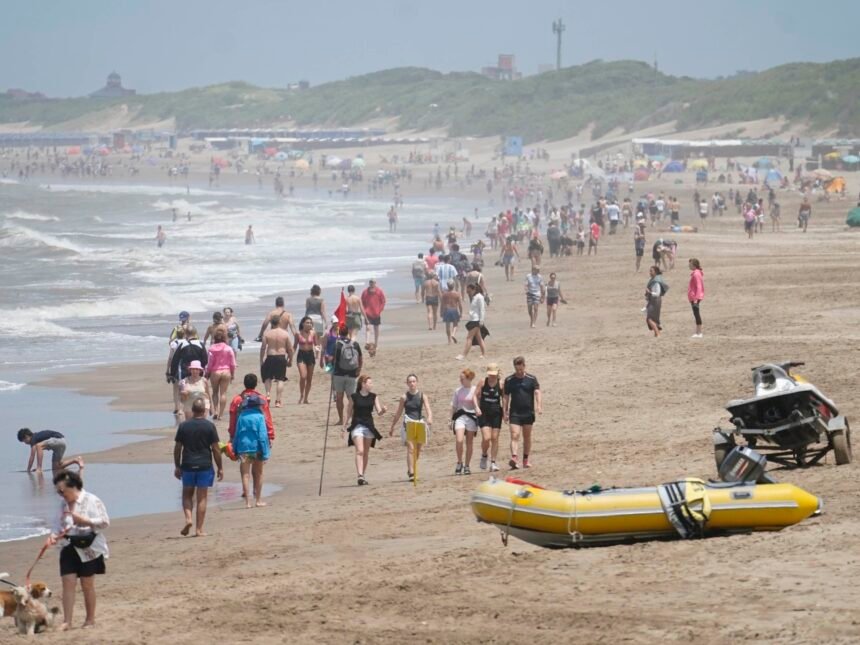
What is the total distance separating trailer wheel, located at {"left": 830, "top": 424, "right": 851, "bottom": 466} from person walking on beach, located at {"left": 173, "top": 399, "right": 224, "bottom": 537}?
4.92 m

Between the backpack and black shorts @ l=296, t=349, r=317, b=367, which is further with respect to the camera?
black shorts @ l=296, t=349, r=317, b=367

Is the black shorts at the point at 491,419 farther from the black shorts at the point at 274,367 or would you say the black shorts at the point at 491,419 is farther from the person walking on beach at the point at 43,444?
the black shorts at the point at 274,367

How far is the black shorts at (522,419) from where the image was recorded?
14.3 m

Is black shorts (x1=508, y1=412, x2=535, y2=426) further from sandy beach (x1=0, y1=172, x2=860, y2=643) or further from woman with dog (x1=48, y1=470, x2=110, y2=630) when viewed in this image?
woman with dog (x1=48, y1=470, x2=110, y2=630)

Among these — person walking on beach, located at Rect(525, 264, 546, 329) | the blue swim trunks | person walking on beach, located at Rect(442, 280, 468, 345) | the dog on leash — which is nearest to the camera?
the dog on leash

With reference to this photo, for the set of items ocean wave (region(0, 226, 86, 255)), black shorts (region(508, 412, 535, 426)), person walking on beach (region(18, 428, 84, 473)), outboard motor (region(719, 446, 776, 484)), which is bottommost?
ocean wave (region(0, 226, 86, 255))

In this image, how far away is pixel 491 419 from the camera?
1434 cm

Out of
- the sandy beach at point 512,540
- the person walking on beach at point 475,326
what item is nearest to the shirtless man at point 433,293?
the sandy beach at point 512,540

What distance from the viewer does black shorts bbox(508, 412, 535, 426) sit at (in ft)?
47.0

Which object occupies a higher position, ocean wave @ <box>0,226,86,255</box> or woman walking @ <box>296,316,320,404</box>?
woman walking @ <box>296,316,320,404</box>

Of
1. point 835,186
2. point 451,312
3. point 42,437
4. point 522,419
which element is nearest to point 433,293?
point 451,312

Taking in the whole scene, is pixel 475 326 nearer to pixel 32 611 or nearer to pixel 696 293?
pixel 696 293

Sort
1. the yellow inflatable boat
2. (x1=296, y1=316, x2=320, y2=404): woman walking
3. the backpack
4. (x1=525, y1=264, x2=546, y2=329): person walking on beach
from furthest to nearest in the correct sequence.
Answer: (x1=525, y1=264, x2=546, y2=329): person walking on beach → (x1=296, y1=316, x2=320, y2=404): woman walking → the backpack → the yellow inflatable boat

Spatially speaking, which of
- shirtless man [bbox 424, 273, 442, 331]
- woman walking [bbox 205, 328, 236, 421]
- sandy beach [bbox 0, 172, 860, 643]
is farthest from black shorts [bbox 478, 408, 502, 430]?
shirtless man [bbox 424, 273, 442, 331]
